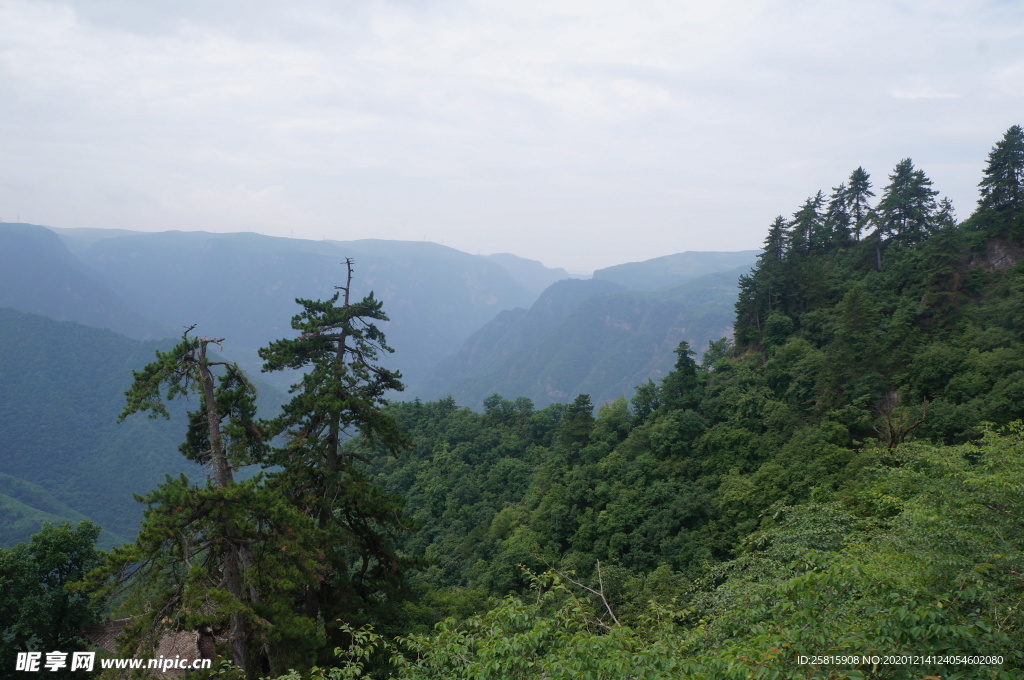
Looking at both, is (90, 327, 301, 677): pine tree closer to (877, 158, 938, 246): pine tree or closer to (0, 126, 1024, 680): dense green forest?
(0, 126, 1024, 680): dense green forest

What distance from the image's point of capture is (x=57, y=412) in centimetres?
11600

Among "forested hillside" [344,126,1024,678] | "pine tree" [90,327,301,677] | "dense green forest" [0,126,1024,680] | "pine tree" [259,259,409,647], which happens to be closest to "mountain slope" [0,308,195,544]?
"forested hillside" [344,126,1024,678]

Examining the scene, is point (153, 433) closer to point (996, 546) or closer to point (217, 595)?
point (217, 595)

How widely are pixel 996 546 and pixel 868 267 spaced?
3091 centimetres

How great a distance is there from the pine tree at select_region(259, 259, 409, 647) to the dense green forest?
75 millimetres

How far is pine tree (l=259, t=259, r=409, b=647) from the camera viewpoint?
13.5m

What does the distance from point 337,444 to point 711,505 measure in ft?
54.5

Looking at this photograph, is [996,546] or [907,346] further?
[907,346]

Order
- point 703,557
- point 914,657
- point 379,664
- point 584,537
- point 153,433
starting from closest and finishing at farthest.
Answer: point 914,657 → point 379,664 → point 703,557 → point 584,537 → point 153,433

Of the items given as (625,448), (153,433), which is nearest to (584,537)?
(625,448)

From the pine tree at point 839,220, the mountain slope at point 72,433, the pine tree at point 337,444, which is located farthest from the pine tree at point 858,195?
the mountain slope at point 72,433

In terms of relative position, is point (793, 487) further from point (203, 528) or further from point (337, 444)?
point (203, 528)

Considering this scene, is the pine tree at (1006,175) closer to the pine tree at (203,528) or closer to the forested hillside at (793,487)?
the forested hillside at (793,487)

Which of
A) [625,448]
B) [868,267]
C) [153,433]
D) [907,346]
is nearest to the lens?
[907,346]
